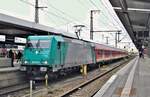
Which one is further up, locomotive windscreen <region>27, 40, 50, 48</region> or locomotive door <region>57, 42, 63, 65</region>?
locomotive windscreen <region>27, 40, 50, 48</region>

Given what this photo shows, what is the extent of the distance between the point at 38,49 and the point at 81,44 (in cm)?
885

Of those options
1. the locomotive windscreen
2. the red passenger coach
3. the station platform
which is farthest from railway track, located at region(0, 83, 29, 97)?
the red passenger coach

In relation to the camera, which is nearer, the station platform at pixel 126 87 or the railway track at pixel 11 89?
the station platform at pixel 126 87

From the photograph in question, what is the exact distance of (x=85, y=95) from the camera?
1709cm

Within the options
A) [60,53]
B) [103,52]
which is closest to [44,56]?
[60,53]

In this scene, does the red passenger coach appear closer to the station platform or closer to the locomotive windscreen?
the station platform

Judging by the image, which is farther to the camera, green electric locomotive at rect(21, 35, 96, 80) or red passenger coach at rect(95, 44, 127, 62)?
red passenger coach at rect(95, 44, 127, 62)

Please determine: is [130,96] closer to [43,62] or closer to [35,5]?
[43,62]

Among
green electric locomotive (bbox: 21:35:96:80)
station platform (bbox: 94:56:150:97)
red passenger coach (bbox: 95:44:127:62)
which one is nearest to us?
station platform (bbox: 94:56:150:97)

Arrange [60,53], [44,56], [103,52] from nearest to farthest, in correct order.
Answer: [44,56] < [60,53] < [103,52]

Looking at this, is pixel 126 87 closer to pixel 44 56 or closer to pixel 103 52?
pixel 44 56

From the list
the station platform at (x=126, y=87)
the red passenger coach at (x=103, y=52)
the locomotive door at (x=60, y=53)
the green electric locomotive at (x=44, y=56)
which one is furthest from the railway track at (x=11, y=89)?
the red passenger coach at (x=103, y=52)

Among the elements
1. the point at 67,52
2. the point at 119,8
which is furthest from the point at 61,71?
the point at 119,8

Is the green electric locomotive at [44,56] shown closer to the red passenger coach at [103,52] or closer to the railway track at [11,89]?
the railway track at [11,89]
